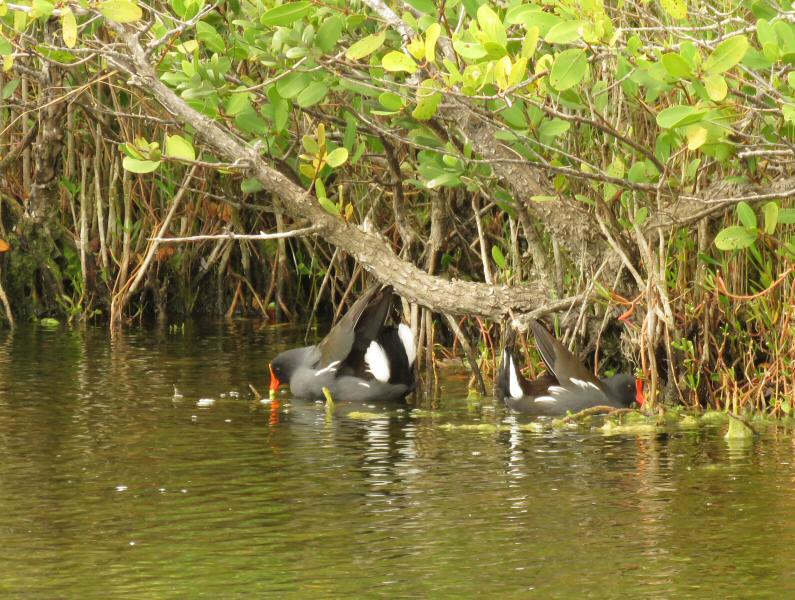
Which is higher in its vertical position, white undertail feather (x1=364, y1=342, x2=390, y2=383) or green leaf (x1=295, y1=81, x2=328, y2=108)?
green leaf (x1=295, y1=81, x2=328, y2=108)

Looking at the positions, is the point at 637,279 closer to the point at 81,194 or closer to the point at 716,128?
the point at 716,128

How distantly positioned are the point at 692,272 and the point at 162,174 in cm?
552

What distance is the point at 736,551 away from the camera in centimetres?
545

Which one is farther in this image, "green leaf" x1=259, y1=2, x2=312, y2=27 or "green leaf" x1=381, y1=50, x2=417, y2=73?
"green leaf" x1=259, y1=2, x2=312, y2=27

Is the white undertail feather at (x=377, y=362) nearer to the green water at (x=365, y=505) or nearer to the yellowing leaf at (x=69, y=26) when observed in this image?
the green water at (x=365, y=505)

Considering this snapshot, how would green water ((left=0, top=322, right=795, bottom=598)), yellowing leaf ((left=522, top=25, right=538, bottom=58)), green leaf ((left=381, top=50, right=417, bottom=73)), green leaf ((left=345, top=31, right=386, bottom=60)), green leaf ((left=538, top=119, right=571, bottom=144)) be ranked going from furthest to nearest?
green leaf ((left=538, top=119, right=571, bottom=144))
green leaf ((left=345, top=31, right=386, bottom=60))
green leaf ((left=381, top=50, right=417, bottom=73))
yellowing leaf ((left=522, top=25, right=538, bottom=58))
green water ((left=0, top=322, right=795, bottom=598))

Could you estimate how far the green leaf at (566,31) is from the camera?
6648 mm

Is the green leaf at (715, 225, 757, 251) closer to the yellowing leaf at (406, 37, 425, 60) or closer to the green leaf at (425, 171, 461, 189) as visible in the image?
the green leaf at (425, 171, 461, 189)

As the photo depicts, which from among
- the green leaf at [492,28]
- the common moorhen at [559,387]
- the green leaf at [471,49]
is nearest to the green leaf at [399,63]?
the green leaf at [471,49]

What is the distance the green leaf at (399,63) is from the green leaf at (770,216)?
196 centimetres

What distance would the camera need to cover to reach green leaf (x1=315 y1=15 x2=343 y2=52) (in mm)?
8070

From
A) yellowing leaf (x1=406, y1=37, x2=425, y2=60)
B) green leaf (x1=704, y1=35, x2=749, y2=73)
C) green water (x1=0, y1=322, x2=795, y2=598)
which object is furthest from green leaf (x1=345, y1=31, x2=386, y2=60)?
green water (x1=0, y1=322, x2=795, y2=598)

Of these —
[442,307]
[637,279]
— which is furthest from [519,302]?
[637,279]

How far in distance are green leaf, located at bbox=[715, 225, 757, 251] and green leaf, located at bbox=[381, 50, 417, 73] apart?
1828mm
